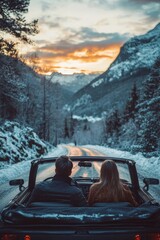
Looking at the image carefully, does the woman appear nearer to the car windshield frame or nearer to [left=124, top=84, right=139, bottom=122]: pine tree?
the car windshield frame

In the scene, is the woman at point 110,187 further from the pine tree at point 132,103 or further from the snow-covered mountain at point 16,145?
the pine tree at point 132,103

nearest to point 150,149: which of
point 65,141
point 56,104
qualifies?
point 56,104

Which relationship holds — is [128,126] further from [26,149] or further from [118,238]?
[118,238]

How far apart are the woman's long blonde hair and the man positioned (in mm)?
283

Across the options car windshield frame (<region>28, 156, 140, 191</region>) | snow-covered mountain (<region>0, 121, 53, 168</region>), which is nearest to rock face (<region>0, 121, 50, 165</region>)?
snow-covered mountain (<region>0, 121, 53, 168</region>)

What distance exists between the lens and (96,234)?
331cm

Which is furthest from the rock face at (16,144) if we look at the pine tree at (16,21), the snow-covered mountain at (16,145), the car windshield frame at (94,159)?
the car windshield frame at (94,159)

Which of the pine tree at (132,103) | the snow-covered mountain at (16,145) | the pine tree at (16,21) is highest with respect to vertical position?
the pine tree at (16,21)

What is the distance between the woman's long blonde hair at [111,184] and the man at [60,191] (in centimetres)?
28

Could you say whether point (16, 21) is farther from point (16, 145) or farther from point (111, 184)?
point (111, 184)

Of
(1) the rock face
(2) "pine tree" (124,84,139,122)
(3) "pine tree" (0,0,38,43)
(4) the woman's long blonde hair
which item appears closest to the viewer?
(4) the woman's long blonde hair

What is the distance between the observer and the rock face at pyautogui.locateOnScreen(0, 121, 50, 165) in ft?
79.2

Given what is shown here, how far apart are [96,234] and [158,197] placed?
24.8 feet

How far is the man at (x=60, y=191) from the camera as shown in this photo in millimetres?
4078
